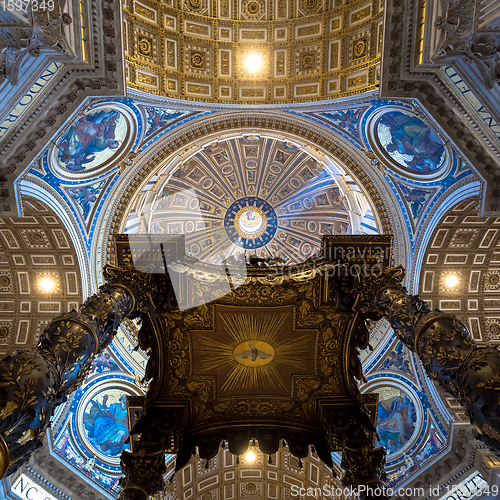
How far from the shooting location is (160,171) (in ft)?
47.3

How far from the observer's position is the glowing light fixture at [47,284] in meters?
13.8

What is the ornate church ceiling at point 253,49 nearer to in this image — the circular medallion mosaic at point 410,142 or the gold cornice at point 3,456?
the circular medallion mosaic at point 410,142

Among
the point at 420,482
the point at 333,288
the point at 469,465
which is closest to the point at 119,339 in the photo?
the point at 333,288

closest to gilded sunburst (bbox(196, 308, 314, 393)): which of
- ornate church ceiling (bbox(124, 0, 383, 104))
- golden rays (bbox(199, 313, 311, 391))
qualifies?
golden rays (bbox(199, 313, 311, 391))

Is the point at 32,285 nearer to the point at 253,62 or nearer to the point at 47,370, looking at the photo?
the point at 253,62

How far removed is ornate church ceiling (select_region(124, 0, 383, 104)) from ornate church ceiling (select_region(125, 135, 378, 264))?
443cm

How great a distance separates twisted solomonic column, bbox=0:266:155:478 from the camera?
370cm

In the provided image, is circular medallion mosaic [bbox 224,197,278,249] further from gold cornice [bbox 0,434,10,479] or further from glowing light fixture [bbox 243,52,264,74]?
gold cornice [bbox 0,434,10,479]

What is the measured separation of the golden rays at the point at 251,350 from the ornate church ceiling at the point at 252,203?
9365 mm

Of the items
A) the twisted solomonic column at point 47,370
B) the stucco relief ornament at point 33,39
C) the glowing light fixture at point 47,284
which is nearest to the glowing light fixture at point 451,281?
the twisted solomonic column at point 47,370

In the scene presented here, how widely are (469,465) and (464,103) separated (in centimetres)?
998

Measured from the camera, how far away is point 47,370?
13.8 ft

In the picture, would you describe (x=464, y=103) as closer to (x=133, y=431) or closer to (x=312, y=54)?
(x=312, y=54)

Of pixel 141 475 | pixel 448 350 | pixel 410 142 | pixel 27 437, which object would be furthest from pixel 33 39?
pixel 410 142
